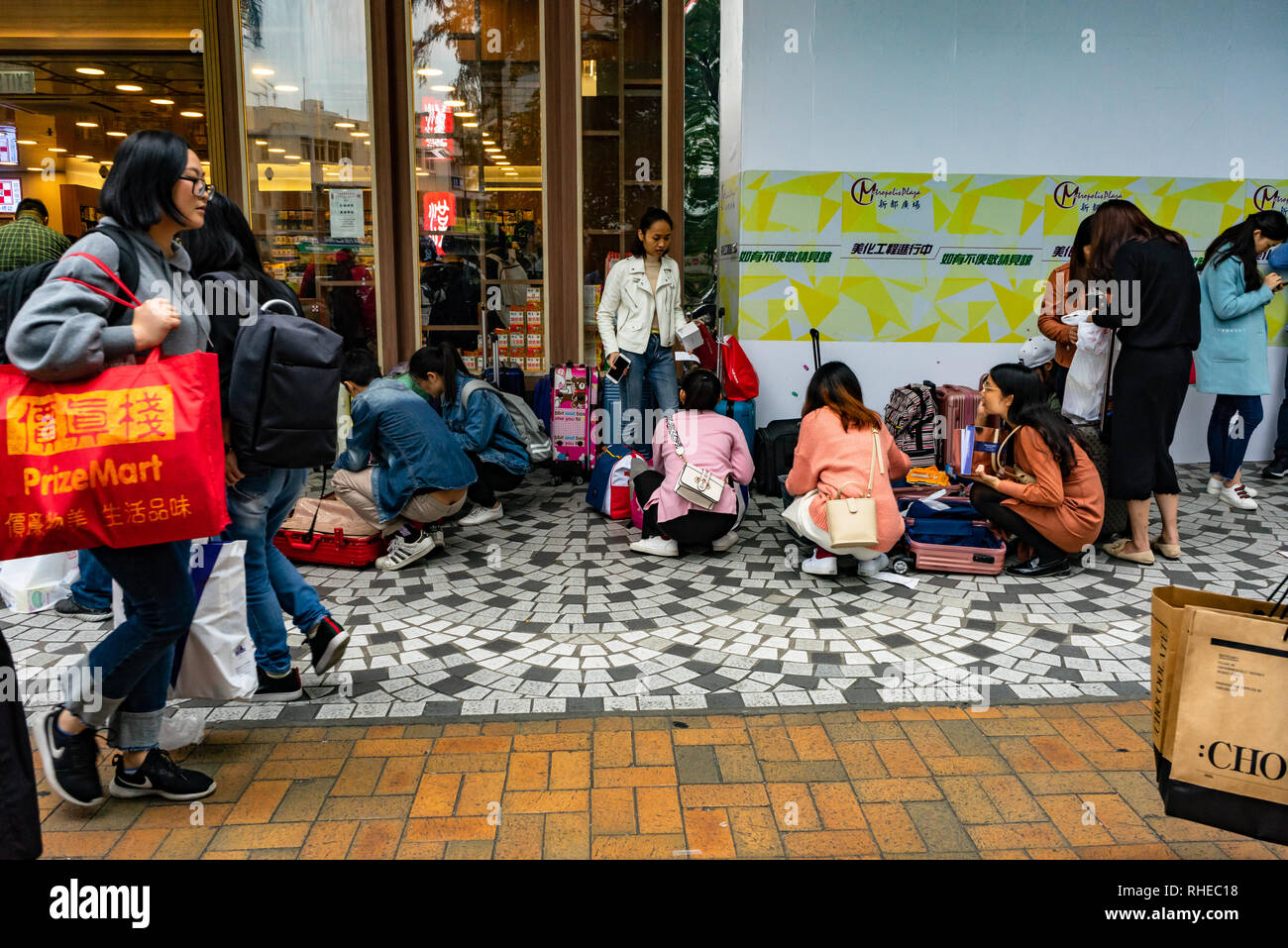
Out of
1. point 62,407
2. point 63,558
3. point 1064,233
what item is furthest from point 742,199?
point 62,407

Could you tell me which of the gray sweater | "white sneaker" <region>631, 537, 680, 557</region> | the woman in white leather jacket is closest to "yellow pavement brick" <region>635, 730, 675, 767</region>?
the gray sweater

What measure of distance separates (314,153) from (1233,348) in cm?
756

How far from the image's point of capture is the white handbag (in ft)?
17.9

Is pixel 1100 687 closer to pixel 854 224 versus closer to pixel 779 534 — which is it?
pixel 779 534

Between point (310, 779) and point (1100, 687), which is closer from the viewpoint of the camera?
point (310, 779)

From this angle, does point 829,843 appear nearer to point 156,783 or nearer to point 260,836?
point 260,836

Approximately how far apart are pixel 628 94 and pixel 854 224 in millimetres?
2414

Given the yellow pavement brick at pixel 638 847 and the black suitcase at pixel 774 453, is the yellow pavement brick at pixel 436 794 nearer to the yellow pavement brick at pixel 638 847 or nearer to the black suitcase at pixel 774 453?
the yellow pavement brick at pixel 638 847

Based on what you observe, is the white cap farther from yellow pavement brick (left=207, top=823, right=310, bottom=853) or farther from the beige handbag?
yellow pavement brick (left=207, top=823, right=310, bottom=853)

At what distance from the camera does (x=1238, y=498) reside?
671 cm

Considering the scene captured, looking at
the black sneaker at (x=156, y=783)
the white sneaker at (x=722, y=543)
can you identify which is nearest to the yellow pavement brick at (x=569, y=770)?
the black sneaker at (x=156, y=783)

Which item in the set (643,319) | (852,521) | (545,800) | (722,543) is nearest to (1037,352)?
(852,521)
